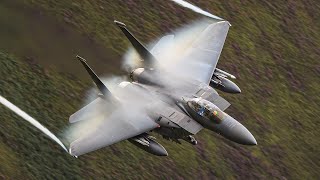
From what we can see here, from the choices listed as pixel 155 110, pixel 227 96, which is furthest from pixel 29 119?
pixel 227 96

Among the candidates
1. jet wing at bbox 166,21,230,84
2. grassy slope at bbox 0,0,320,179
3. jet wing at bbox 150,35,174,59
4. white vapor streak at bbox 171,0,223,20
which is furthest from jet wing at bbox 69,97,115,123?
white vapor streak at bbox 171,0,223,20

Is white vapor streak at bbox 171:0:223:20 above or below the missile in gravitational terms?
above

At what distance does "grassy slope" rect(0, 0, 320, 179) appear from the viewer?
34062 millimetres

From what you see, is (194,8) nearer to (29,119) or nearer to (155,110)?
(155,110)

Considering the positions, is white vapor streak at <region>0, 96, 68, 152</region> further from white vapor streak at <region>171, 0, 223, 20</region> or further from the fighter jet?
white vapor streak at <region>171, 0, 223, 20</region>

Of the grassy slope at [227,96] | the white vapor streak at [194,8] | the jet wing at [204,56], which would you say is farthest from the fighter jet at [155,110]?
the white vapor streak at [194,8]

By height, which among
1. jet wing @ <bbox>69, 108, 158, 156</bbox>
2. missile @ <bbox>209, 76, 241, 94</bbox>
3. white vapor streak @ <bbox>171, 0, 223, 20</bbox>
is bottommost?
jet wing @ <bbox>69, 108, 158, 156</bbox>

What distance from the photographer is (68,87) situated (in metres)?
37.7

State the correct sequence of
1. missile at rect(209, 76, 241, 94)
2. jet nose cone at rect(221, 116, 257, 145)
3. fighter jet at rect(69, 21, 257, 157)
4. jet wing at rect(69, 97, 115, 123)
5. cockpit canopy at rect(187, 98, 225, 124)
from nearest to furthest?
1. fighter jet at rect(69, 21, 257, 157)
2. cockpit canopy at rect(187, 98, 225, 124)
3. jet nose cone at rect(221, 116, 257, 145)
4. jet wing at rect(69, 97, 115, 123)
5. missile at rect(209, 76, 241, 94)

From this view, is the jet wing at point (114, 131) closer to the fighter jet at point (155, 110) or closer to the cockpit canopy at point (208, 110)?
the fighter jet at point (155, 110)

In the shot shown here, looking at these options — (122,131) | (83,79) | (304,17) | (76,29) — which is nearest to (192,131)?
(122,131)

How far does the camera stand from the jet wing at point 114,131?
102 ft

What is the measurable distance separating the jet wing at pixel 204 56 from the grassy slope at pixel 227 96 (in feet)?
14.6

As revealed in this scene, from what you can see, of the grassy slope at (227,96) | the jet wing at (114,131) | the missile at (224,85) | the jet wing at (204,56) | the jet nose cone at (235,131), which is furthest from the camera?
the missile at (224,85)
